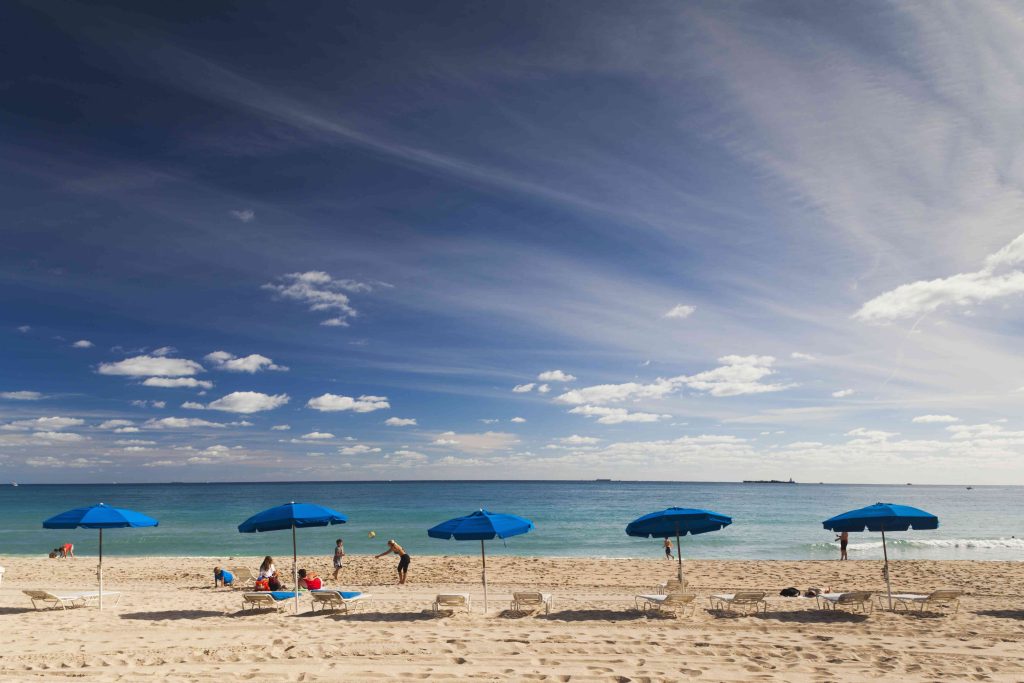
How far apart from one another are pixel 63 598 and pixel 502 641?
30.7ft

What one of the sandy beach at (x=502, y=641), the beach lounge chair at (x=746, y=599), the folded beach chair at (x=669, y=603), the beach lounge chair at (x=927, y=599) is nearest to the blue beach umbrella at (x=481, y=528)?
the sandy beach at (x=502, y=641)

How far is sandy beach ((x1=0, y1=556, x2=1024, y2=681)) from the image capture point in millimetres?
7754

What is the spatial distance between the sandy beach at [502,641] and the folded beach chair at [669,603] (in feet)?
0.97

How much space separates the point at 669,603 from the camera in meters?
11.7

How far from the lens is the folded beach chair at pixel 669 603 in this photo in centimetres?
1146

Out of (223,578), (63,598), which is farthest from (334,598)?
(223,578)

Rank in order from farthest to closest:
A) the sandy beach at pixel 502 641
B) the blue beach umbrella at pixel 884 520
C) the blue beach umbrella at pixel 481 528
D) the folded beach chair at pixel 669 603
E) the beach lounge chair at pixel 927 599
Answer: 1. the blue beach umbrella at pixel 884 520
2. the beach lounge chair at pixel 927 599
3. the folded beach chair at pixel 669 603
4. the blue beach umbrella at pixel 481 528
5. the sandy beach at pixel 502 641

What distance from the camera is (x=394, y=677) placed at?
24.5 feet

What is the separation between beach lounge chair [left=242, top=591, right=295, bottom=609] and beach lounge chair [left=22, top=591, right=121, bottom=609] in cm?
332

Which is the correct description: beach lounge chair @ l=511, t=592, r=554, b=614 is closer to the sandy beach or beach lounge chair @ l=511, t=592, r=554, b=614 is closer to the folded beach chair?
the sandy beach

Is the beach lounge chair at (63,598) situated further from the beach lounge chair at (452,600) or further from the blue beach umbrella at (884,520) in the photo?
the blue beach umbrella at (884,520)

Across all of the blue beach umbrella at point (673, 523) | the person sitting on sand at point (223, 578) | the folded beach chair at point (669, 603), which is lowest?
the person sitting on sand at point (223, 578)

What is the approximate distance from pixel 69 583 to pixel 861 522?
22.5 metres

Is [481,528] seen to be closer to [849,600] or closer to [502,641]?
[502,641]
